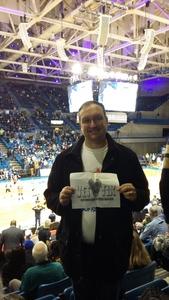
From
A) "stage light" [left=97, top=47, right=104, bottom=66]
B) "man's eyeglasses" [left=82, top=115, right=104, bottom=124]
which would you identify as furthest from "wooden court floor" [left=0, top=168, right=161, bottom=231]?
"man's eyeglasses" [left=82, top=115, right=104, bottom=124]

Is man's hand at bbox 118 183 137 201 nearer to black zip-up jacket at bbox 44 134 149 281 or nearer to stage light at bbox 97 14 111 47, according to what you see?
black zip-up jacket at bbox 44 134 149 281

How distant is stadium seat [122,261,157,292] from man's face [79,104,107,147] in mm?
1594

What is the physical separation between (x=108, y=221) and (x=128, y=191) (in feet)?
0.80

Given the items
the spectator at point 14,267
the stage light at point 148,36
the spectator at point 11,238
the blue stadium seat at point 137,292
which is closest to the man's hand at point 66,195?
the blue stadium seat at point 137,292

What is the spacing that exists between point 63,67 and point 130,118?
13079 millimetres

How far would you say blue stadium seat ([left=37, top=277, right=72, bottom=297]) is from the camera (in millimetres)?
3041

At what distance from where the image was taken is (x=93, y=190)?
2.08 metres

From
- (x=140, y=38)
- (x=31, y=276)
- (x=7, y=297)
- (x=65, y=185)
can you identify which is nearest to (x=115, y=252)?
(x=65, y=185)

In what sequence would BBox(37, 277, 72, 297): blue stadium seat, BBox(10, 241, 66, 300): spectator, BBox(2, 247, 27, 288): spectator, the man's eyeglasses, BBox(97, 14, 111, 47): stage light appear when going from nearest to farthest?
the man's eyeglasses → BBox(37, 277, 72, 297): blue stadium seat → BBox(10, 241, 66, 300): spectator → BBox(2, 247, 27, 288): spectator → BBox(97, 14, 111, 47): stage light

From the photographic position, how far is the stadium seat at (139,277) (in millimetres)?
3090

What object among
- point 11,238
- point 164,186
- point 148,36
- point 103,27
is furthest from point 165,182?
point 148,36

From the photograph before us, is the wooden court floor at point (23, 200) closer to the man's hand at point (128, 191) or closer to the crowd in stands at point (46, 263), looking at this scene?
the crowd in stands at point (46, 263)

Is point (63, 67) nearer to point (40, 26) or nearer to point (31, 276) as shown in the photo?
point (40, 26)

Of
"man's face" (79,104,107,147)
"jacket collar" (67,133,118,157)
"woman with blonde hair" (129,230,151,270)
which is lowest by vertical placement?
"woman with blonde hair" (129,230,151,270)
